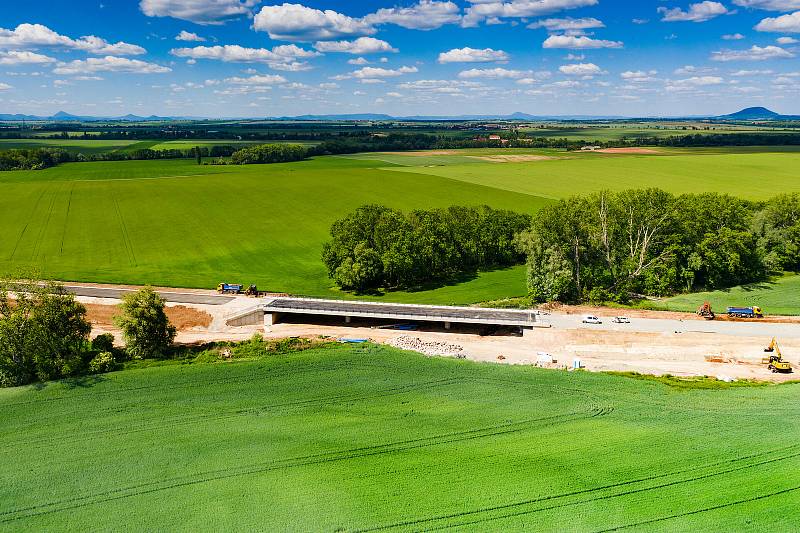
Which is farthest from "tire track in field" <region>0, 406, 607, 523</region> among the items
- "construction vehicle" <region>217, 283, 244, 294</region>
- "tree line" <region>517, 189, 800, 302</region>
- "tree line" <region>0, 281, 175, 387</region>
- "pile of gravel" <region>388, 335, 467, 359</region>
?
"construction vehicle" <region>217, 283, 244, 294</region>

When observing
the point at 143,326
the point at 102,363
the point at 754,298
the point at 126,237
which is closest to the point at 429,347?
the point at 143,326

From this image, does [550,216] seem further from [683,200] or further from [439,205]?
[439,205]

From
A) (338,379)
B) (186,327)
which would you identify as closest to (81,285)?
(186,327)

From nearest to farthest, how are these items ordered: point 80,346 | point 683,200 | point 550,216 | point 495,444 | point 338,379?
point 495,444 → point 338,379 → point 80,346 → point 550,216 → point 683,200

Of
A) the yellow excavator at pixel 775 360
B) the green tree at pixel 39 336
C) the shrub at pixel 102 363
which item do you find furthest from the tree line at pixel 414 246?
the yellow excavator at pixel 775 360

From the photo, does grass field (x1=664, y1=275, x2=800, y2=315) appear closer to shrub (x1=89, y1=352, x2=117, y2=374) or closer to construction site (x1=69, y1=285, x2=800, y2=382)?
construction site (x1=69, y1=285, x2=800, y2=382)

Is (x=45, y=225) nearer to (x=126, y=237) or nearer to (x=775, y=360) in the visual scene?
(x=126, y=237)
